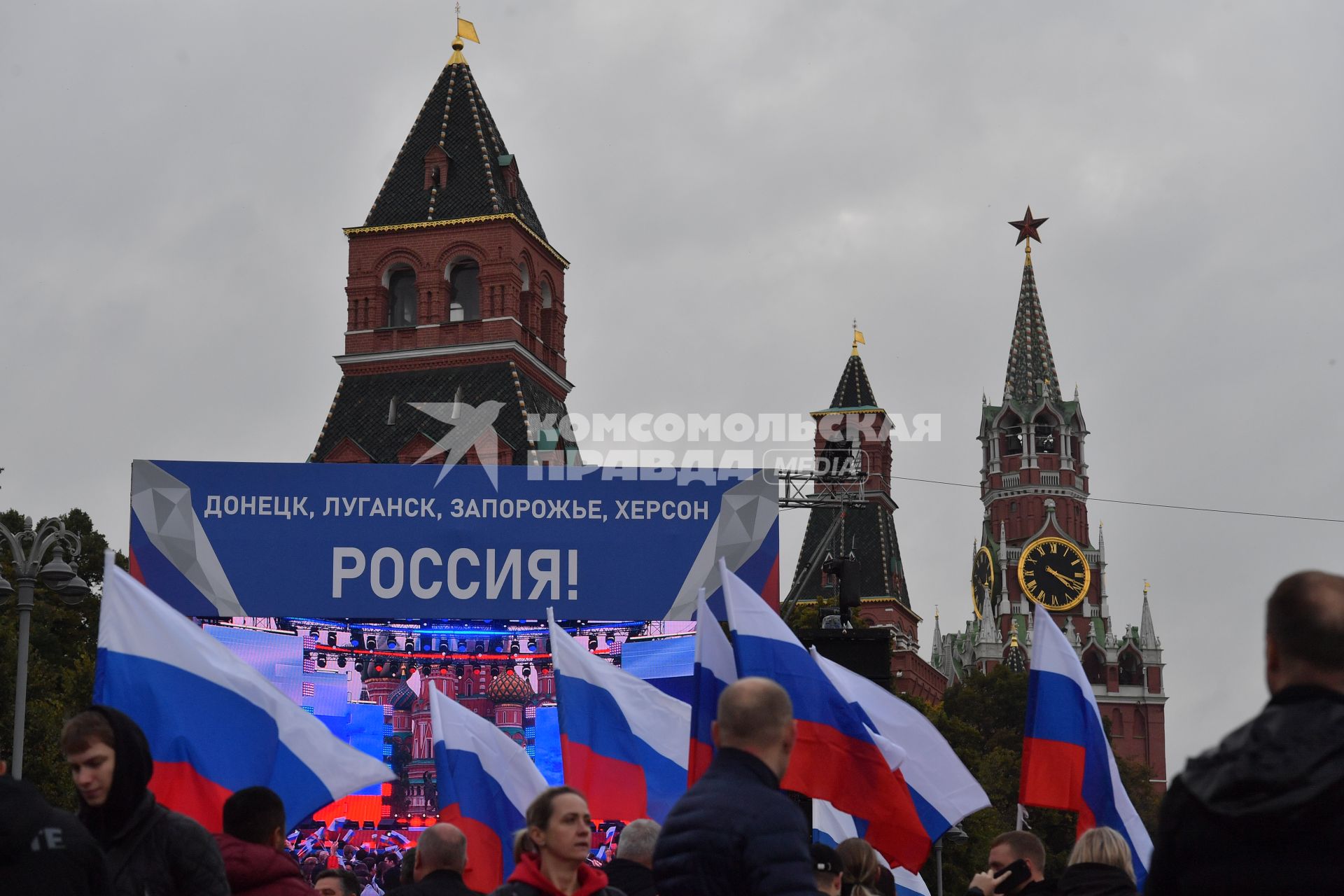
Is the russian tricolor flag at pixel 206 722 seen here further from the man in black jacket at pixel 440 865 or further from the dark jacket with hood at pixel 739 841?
the dark jacket with hood at pixel 739 841

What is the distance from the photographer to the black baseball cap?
8.23 m

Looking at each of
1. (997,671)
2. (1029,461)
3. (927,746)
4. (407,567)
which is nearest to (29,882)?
(927,746)

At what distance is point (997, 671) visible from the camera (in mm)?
78000

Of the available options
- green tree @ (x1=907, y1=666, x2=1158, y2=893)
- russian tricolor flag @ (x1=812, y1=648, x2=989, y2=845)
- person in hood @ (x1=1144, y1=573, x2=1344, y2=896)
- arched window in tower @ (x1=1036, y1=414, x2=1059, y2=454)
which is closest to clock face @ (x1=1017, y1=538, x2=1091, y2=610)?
arched window in tower @ (x1=1036, y1=414, x2=1059, y2=454)

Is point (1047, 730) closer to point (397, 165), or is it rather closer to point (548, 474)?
point (548, 474)

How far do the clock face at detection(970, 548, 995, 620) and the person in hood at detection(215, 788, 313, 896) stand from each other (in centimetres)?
11630

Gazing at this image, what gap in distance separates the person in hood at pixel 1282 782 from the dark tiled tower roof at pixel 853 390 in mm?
97032

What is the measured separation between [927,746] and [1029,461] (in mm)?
113245

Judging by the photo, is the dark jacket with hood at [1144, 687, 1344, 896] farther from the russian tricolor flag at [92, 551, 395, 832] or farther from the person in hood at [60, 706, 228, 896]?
the russian tricolor flag at [92, 551, 395, 832]

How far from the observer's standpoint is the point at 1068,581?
11912cm

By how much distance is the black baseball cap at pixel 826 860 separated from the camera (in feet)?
27.0

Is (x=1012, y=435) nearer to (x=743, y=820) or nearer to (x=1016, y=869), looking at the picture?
(x=1016, y=869)

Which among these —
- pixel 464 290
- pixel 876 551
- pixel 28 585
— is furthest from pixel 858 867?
pixel 876 551

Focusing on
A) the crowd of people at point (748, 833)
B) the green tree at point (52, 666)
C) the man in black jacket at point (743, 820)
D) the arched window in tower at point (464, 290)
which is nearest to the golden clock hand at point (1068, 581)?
the arched window in tower at point (464, 290)
